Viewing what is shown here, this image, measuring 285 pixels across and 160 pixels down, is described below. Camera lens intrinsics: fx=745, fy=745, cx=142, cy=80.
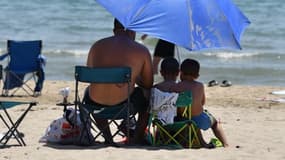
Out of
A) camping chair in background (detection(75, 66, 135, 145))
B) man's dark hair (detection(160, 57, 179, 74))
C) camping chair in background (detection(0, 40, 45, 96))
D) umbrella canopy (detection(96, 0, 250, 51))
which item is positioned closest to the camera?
umbrella canopy (detection(96, 0, 250, 51))

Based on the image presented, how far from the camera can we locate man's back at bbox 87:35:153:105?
587 centimetres

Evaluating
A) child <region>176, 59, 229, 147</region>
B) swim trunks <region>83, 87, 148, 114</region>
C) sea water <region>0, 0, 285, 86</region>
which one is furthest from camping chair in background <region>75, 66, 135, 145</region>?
sea water <region>0, 0, 285, 86</region>

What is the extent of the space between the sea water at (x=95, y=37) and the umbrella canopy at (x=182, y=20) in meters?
4.31

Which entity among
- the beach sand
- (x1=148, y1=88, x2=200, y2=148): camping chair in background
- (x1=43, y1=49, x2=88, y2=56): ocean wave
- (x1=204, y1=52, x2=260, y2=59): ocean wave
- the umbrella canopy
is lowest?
(x1=43, y1=49, x2=88, y2=56): ocean wave

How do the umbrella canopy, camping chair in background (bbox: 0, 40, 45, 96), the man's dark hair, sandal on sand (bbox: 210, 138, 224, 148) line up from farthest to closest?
camping chair in background (bbox: 0, 40, 45, 96) → sandal on sand (bbox: 210, 138, 224, 148) → the man's dark hair → the umbrella canopy

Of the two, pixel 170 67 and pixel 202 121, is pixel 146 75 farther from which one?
pixel 202 121

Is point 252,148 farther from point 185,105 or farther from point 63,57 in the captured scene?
point 63,57

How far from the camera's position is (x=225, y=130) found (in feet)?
24.2

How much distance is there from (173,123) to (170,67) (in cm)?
45

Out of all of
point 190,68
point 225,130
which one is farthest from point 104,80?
point 225,130

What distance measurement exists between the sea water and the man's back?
4.23 m

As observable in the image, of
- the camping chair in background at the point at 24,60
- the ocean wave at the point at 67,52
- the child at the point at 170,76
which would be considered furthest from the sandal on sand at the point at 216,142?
the ocean wave at the point at 67,52

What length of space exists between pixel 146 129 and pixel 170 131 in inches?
10.2

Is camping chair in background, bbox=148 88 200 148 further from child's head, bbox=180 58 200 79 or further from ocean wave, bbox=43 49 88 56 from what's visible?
ocean wave, bbox=43 49 88 56
